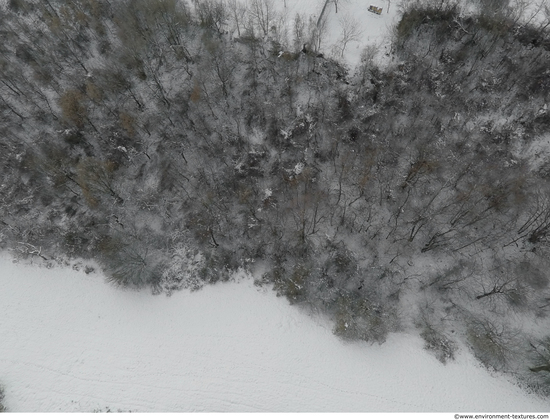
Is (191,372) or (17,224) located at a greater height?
(17,224)

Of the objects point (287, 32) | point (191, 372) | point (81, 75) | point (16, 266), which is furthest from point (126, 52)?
point (191, 372)

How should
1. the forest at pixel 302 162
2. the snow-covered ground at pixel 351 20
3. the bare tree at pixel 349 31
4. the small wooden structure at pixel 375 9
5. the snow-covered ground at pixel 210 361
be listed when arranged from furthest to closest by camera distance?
the small wooden structure at pixel 375 9 → the snow-covered ground at pixel 351 20 → the bare tree at pixel 349 31 → the forest at pixel 302 162 → the snow-covered ground at pixel 210 361

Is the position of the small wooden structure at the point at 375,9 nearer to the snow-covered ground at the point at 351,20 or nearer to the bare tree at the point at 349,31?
the snow-covered ground at the point at 351,20

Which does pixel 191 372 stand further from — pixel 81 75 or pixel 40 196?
pixel 81 75

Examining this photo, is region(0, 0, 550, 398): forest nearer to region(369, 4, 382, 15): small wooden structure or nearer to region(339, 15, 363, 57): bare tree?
region(339, 15, 363, 57): bare tree

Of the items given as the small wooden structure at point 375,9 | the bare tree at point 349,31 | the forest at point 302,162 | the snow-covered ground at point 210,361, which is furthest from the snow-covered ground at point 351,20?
the snow-covered ground at point 210,361

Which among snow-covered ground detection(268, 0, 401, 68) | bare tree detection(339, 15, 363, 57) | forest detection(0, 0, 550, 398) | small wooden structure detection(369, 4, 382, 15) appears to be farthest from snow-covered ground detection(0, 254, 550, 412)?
small wooden structure detection(369, 4, 382, 15)
